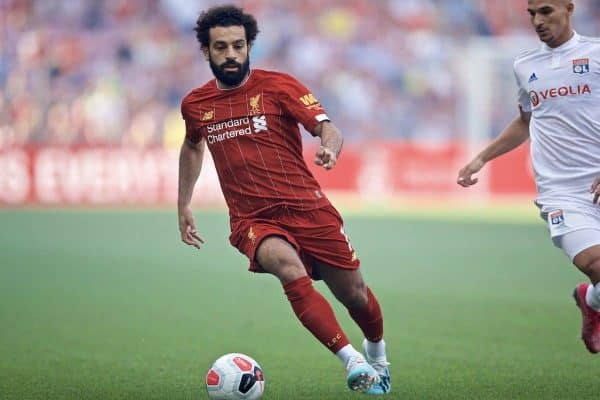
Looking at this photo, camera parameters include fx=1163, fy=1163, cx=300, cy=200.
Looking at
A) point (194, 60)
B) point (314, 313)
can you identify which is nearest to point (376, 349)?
point (314, 313)

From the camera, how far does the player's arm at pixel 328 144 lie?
21.4ft

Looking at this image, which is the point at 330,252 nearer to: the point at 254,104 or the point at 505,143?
the point at 254,104

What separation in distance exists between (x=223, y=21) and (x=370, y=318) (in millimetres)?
2117

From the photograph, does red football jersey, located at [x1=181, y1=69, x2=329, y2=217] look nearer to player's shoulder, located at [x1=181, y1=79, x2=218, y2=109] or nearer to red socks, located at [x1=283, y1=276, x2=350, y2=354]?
player's shoulder, located at [x1=181, y1=79, x2=218, y2=109]

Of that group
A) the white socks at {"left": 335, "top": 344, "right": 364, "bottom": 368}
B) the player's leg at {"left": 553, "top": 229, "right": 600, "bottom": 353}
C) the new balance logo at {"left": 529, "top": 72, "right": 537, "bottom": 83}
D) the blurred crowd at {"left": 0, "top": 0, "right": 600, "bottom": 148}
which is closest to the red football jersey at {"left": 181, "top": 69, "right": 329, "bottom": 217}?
the white socks at {"left": 335, "top": 344, "right": 364, "bottom": 368}

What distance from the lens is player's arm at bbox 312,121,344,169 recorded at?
652cm

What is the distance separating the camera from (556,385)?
7.44 meters

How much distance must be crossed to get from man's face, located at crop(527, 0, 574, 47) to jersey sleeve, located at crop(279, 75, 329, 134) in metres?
1.45

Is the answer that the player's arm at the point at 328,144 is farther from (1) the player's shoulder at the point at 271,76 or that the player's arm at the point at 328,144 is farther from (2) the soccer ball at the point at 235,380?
(2) the soccer ball at the point at 235,380

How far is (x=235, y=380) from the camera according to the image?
6652 millimetres

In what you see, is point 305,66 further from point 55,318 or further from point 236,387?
point 236,387

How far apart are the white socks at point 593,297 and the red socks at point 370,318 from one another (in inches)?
54.4

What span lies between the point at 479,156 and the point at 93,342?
11.7 ft

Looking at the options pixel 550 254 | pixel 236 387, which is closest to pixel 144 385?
pixel 236 387
